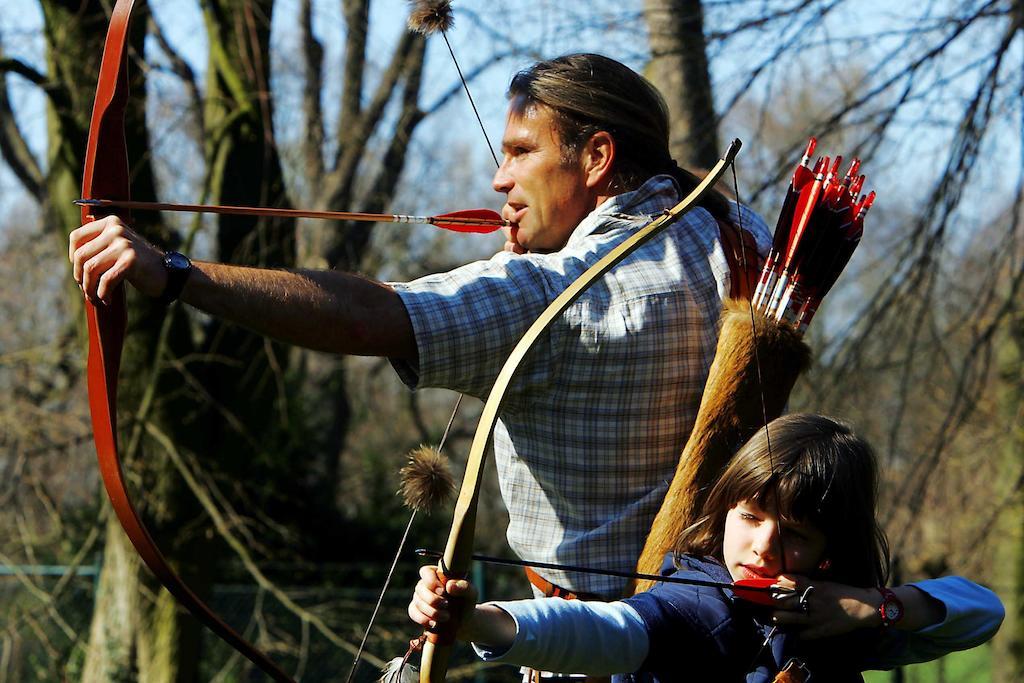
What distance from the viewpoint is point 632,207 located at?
7.64ft

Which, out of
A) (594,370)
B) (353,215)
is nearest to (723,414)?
(594,370)

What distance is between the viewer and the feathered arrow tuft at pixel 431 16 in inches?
90.7

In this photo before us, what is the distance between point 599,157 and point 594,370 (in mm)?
467

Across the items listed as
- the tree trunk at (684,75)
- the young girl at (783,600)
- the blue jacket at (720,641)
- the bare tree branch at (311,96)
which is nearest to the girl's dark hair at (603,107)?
the young girl at (783,600)

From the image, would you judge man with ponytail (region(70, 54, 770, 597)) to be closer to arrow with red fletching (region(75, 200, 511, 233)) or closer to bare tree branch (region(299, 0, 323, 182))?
arrow with red fletching (region(75, 200, 511, 233))

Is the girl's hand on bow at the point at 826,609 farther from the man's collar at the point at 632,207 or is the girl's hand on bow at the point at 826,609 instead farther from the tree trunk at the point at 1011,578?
the tree trunk at the point at 1011,578

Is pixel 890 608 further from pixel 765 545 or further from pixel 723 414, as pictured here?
pixel 723 414

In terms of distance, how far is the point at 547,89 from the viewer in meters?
2.38

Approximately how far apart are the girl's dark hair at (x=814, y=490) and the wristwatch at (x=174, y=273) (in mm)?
873

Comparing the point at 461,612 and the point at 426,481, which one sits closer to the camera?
the point at 461,612

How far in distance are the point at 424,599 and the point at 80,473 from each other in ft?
26.2

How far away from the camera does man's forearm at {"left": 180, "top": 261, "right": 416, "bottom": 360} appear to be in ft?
5.75

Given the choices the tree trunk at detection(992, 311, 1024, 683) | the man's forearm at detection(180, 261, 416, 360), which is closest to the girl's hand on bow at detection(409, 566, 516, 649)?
the man's forearm at detection(180, 261, 416, 360)

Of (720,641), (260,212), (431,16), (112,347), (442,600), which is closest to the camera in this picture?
(442,600)
